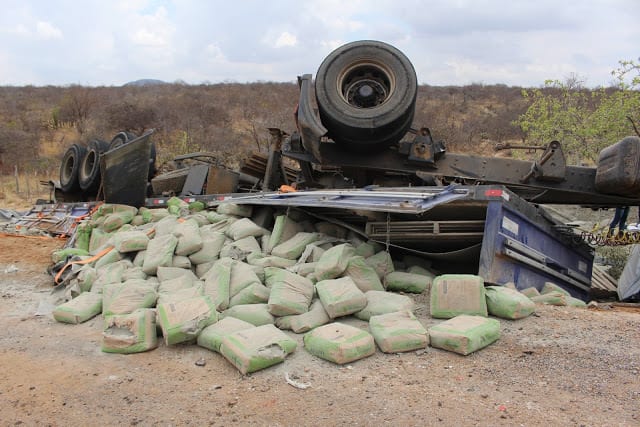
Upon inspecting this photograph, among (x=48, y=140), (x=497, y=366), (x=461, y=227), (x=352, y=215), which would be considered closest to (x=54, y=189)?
(x=352, y=215)

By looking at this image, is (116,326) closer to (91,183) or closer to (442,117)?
(91,183)

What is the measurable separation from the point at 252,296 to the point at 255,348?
1.03m

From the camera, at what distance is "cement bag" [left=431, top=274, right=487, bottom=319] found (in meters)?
3.64

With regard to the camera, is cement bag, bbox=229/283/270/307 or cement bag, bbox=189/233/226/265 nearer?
cement bag, bbox=229/283/270/307

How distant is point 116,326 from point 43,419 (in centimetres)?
95

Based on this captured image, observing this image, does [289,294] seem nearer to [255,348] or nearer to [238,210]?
[255,348]

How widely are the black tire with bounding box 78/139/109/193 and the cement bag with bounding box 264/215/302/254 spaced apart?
4685 millimetres

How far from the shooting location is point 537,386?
279 cm

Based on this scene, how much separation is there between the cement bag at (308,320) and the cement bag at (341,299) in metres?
0.04

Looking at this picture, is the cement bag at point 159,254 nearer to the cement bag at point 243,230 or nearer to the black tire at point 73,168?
the cement bag at point 243,230

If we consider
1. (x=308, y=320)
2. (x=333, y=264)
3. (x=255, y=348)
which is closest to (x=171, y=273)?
(x=333, y=264)

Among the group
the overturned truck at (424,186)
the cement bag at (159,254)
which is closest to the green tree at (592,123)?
the overturned truck at (424,186)

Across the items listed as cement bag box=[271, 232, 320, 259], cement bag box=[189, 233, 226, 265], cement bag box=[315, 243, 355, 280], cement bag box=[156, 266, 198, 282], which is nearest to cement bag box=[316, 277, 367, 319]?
cement bag box=[315, 243, 355, 280]

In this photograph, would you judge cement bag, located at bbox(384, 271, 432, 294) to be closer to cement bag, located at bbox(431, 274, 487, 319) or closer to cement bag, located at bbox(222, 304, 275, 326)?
cement bag, located at bbox(431, 274, 487, 319)
